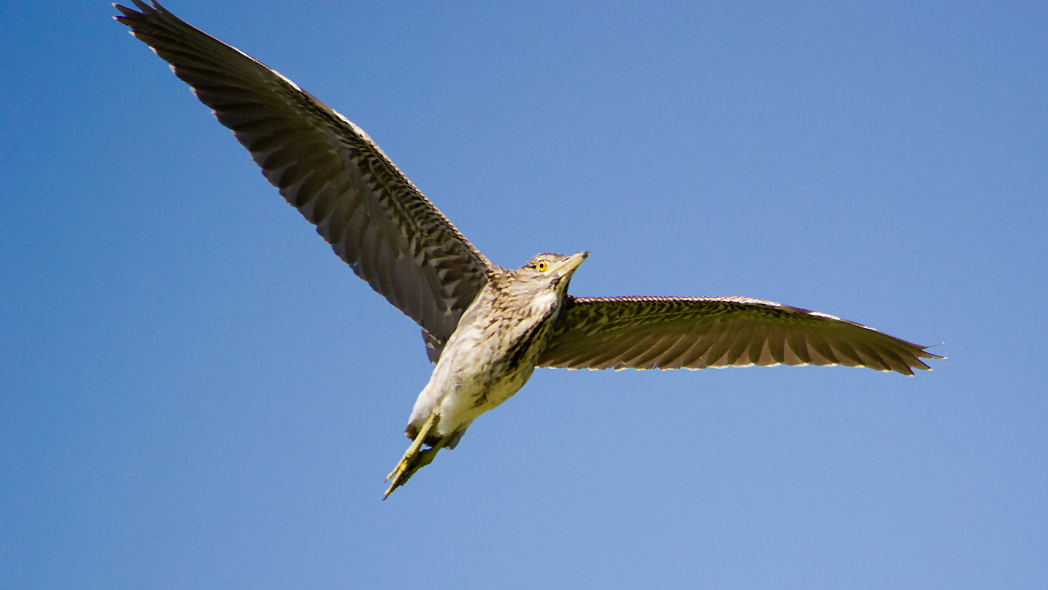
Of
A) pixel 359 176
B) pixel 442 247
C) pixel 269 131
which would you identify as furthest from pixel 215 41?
Result: pixel 442 247

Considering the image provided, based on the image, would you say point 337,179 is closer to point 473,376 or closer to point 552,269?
point 552,269

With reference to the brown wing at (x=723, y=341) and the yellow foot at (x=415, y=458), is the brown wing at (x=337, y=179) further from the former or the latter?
the brown wing at (x=723, y=341)

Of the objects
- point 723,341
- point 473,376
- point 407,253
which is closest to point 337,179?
point 407,253

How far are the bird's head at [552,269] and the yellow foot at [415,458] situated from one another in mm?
1594

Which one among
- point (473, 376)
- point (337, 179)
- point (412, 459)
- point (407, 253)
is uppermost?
point (337, 179)

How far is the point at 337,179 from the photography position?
10.3 m

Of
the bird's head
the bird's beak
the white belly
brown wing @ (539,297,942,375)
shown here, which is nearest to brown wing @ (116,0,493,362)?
the bird's head

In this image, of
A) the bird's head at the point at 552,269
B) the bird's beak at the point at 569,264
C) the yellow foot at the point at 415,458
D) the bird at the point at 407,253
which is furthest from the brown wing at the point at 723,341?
the yellow foot at the point at 415,458

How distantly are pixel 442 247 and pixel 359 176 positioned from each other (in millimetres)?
1066

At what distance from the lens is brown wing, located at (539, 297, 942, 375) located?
1140 cm

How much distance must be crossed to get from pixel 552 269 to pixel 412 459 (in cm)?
221

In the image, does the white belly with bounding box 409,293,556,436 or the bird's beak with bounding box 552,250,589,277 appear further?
the bird's beak with bounding box 552,250,589,277

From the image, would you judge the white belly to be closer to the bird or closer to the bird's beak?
the bird

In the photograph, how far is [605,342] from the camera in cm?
1163
